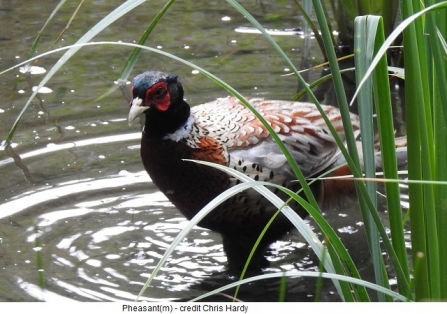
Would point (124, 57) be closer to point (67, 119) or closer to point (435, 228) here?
point (67, 119)

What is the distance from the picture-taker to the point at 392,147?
2148mm

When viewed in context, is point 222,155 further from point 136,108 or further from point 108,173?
point 108,173

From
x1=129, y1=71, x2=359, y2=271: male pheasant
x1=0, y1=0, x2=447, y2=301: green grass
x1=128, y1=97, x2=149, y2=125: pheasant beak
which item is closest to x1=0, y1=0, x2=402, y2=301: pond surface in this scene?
x1=129, y1=71, x2=359, y2=271: male pheasant

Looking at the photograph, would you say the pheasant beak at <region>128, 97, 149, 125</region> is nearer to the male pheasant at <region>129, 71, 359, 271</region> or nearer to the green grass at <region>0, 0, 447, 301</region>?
the male pheasant at <region>129, 71, 359, 271</region>

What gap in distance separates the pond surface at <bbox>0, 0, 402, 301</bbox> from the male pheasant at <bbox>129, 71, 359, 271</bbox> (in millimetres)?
249

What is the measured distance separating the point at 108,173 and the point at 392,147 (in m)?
2.73

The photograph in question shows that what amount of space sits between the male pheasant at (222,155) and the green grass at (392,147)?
52.1 inches

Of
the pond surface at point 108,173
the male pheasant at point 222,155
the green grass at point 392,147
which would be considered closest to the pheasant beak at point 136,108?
the male pheasant at point 222,155

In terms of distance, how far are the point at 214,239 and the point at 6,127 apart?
65.7 inches

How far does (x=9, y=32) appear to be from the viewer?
666 centimetres

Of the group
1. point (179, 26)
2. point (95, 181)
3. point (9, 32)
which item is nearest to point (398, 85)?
point (179, 26)

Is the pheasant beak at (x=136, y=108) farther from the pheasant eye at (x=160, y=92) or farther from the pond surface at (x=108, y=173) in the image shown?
the pond surface at (x=108, y=173)

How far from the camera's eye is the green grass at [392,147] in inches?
81.5

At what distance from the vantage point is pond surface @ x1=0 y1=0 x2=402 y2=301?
372 centimetres
